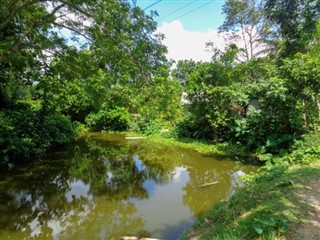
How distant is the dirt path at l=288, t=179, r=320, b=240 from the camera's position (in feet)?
9.86

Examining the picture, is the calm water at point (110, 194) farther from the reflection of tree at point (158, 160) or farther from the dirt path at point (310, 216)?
the dirt path at point (310, 216)

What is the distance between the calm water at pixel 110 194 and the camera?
4.69m

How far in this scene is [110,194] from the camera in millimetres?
6402

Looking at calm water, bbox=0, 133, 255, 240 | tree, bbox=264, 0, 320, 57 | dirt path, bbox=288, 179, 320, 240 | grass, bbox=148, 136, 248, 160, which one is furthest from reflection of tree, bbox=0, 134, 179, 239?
tree, bbox=264, 0, 320, 57

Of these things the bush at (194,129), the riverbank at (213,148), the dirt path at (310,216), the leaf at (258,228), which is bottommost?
the dirt path at (310,216)

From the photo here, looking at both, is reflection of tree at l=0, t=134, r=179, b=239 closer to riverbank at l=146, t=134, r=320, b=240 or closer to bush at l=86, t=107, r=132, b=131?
riverbank at l=146, t=134, r=320, b=240

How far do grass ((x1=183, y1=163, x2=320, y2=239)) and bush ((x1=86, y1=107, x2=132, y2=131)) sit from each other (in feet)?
45.2

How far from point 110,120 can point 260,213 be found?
16.0 m

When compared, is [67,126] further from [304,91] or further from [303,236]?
[303,236]

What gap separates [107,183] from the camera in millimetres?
7297

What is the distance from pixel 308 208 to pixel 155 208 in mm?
2969

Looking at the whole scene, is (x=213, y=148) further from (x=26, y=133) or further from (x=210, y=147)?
(x=26, y=133)

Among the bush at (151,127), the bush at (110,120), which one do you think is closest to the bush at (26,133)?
the bush at (151,127)

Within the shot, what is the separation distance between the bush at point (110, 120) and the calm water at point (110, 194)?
7.50m
